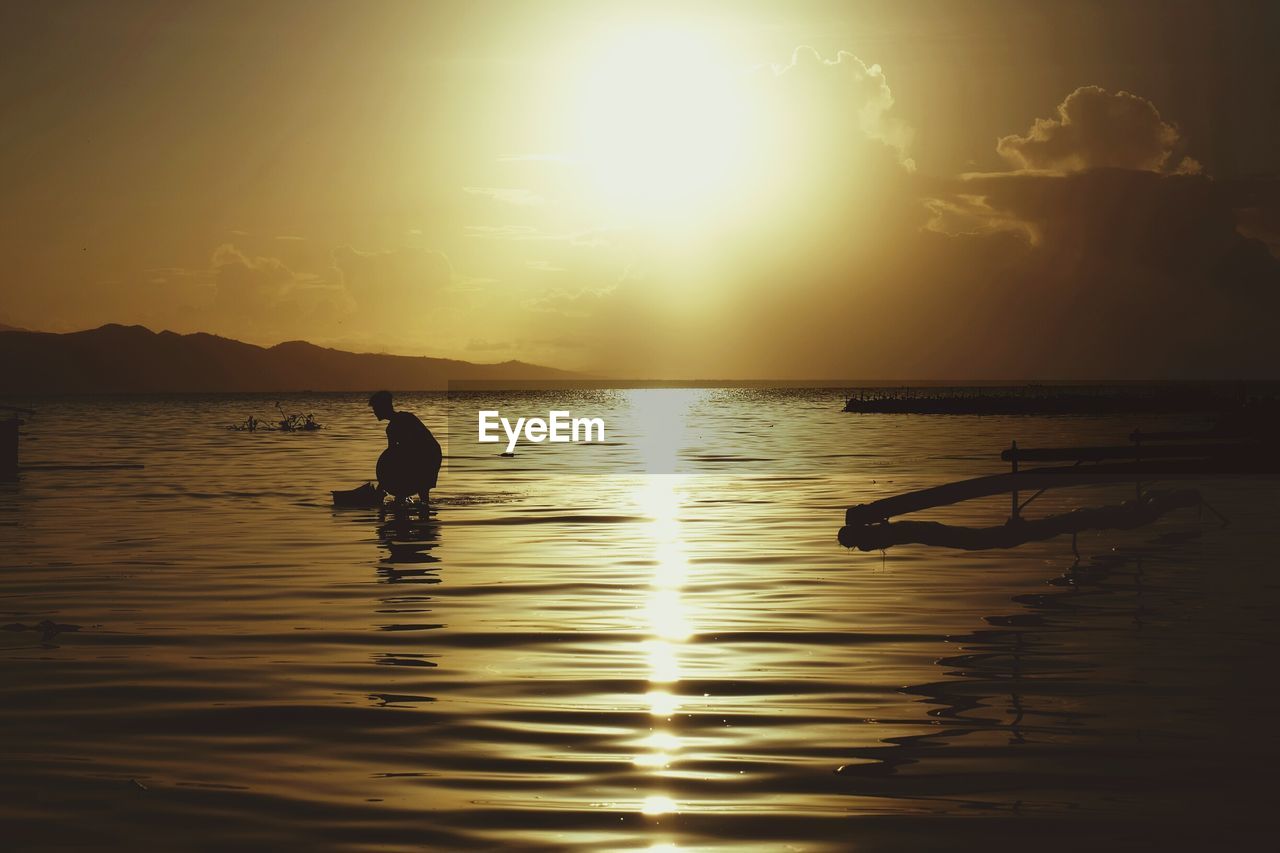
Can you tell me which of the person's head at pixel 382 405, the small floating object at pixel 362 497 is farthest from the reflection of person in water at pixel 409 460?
the person's head at pixel 382 405

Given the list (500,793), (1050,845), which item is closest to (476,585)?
(500,793)

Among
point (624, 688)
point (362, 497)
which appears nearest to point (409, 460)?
point (362, 497)

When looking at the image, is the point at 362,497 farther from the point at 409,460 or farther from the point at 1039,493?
the point at 1039,493

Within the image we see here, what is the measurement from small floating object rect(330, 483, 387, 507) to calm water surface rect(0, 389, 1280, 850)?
316 centimetres

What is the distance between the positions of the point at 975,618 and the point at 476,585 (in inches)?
286

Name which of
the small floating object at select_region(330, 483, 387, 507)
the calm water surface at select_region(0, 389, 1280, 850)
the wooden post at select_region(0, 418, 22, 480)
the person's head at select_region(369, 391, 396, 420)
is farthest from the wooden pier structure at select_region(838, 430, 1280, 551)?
the wooden post at select_region(0, 418, 22, 480)

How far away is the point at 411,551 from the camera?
23922mm

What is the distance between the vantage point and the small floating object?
31609 mm

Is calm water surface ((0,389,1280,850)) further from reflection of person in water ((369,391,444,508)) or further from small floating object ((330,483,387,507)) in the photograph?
small floating object ((330,483,387,507))

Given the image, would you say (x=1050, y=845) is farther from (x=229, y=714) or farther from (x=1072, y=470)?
(x=1072, y=470)

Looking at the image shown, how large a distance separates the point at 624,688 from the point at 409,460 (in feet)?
59.8

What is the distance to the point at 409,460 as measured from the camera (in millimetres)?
29953

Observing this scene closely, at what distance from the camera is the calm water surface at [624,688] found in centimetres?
859

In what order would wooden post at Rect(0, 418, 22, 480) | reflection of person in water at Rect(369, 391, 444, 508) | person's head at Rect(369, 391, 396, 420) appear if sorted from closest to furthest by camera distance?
person's head at Rect(369, 391, 396, 420) → reflection of person in water at Rect(369, 391, 444, 508) → wooden post at Rect(0, 418, 22, 480)
